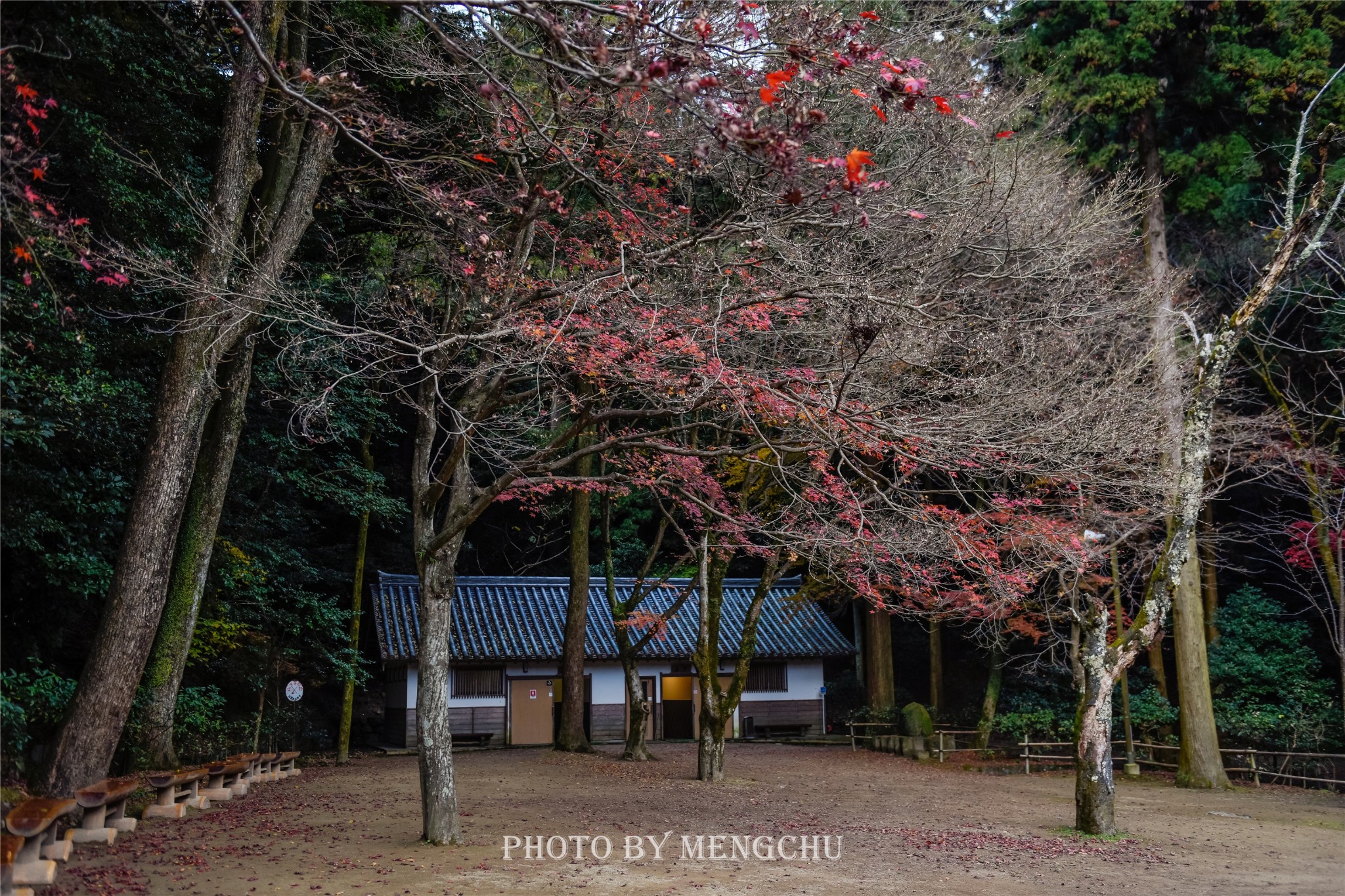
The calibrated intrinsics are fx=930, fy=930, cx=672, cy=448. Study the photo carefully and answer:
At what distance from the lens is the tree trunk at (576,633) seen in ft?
59.2

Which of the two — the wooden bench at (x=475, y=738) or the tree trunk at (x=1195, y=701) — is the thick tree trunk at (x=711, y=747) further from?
the wooden bench at (x=475, y=738)

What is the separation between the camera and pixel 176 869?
261 inches

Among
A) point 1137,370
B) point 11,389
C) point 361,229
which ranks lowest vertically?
point 11,389

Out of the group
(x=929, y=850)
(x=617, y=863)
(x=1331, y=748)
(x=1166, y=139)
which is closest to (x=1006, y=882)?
(x=929, y=850)

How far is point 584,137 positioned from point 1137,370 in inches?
302

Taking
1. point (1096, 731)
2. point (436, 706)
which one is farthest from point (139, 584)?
point (1096, 731)

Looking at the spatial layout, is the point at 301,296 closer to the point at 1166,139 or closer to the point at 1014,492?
the point at 1014,492

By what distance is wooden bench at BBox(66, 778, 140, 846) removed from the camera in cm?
678

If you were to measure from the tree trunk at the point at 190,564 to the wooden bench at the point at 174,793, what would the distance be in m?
0.68

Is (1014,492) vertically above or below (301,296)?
below

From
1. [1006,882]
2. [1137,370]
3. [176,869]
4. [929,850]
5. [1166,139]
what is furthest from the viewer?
[1166,139]

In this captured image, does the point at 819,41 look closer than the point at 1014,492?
Yes

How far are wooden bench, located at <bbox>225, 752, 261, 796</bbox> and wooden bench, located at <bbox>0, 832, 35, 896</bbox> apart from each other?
6.49 metres

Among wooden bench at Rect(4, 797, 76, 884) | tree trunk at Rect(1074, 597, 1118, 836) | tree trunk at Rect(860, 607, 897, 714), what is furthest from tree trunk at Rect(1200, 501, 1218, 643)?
wooden bench at Rect(4, 797, 76, 884)
